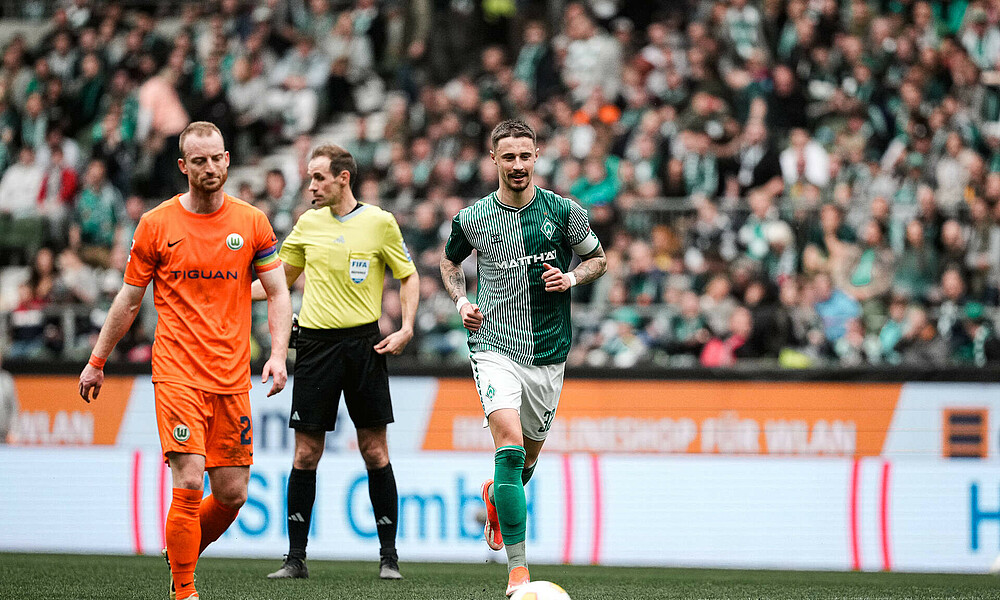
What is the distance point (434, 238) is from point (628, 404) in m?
3.02

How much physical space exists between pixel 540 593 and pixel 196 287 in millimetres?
2268

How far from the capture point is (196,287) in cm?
681

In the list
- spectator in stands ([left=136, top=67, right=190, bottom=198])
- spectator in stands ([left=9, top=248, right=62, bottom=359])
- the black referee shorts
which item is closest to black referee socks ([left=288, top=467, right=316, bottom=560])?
the black referee shorts

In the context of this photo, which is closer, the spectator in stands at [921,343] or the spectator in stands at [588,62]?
the spectator in stands at [921,343]

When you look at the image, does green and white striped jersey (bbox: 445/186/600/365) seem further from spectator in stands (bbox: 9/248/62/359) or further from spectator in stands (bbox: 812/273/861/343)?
spectator in stands (bbox: 9/248/62/359)

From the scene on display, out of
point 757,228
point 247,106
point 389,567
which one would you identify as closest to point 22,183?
point 247,106

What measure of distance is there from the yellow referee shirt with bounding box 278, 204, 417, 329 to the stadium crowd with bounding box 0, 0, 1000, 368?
5238 mm

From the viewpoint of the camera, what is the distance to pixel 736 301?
14.0 m

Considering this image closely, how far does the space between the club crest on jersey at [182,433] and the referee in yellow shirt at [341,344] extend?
2004 mm

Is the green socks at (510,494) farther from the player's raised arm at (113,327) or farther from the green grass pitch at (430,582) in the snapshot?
the player's raised arm at (113,327)

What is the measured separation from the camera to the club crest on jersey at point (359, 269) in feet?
28.6

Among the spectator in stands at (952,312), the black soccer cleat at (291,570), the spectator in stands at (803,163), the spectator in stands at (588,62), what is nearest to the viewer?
the black soccer cleat at (291,570)

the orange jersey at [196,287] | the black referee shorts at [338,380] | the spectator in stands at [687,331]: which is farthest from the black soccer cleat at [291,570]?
the spectator in stands at [687,331]

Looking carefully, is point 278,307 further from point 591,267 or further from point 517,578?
point 517,578
